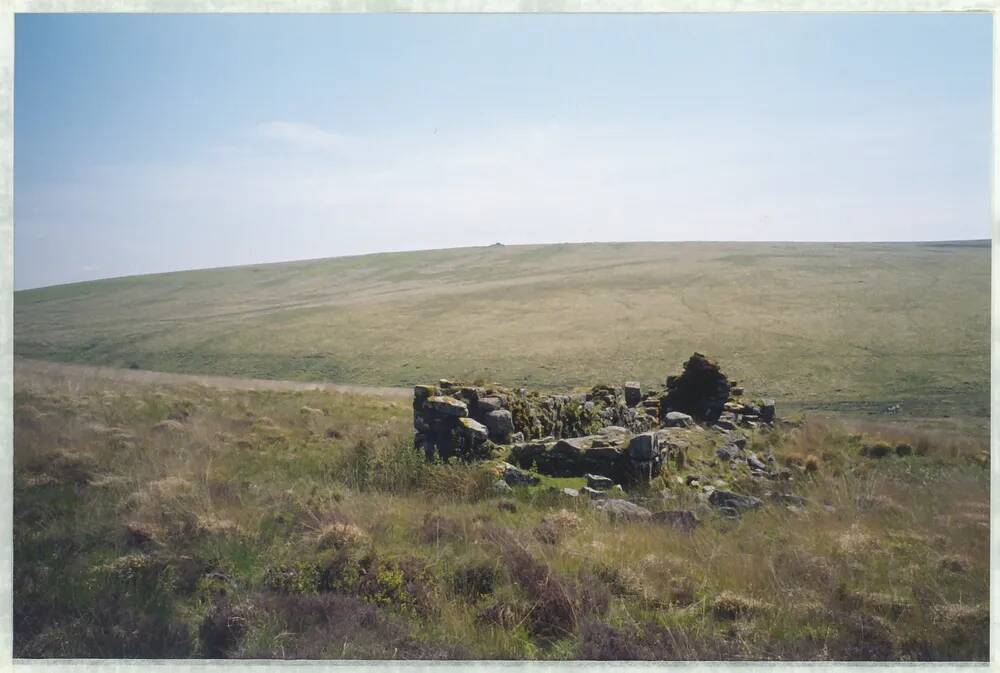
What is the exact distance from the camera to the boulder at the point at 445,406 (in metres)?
9.23

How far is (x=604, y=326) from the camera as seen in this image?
41531 mm

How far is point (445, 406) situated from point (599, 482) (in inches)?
97.5

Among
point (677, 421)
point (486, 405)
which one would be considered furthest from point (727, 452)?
point (486, 405)

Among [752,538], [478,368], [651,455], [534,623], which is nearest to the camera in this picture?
[534,623]

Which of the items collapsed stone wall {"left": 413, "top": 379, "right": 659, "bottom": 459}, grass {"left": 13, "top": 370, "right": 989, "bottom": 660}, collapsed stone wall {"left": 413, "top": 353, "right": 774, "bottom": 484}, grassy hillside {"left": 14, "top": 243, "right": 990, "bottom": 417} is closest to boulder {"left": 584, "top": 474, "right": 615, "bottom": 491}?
collapsed stone wall {"left": 413, "top": 353, "right": 774, "bottom": 484}

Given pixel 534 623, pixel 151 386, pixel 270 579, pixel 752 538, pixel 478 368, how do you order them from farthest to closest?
pixel 478 368 → pixel 151 386 → pixel 752 538 → pixel 270 579 → pixel 534 623

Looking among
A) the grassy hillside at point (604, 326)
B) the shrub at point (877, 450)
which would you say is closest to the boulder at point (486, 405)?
the grassy hillside at point (604, 326)

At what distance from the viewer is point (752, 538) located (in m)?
6.39

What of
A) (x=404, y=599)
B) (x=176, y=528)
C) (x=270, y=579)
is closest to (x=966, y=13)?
(x=404, y=599)

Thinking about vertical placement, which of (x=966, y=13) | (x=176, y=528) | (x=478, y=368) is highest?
(x=966, y=13)

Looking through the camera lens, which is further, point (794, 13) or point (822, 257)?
point (822, 257)

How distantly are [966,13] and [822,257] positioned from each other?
2496 inches

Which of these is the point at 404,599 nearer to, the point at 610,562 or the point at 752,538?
the point at 610,562

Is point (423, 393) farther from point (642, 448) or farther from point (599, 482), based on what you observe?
point (642, 448)
